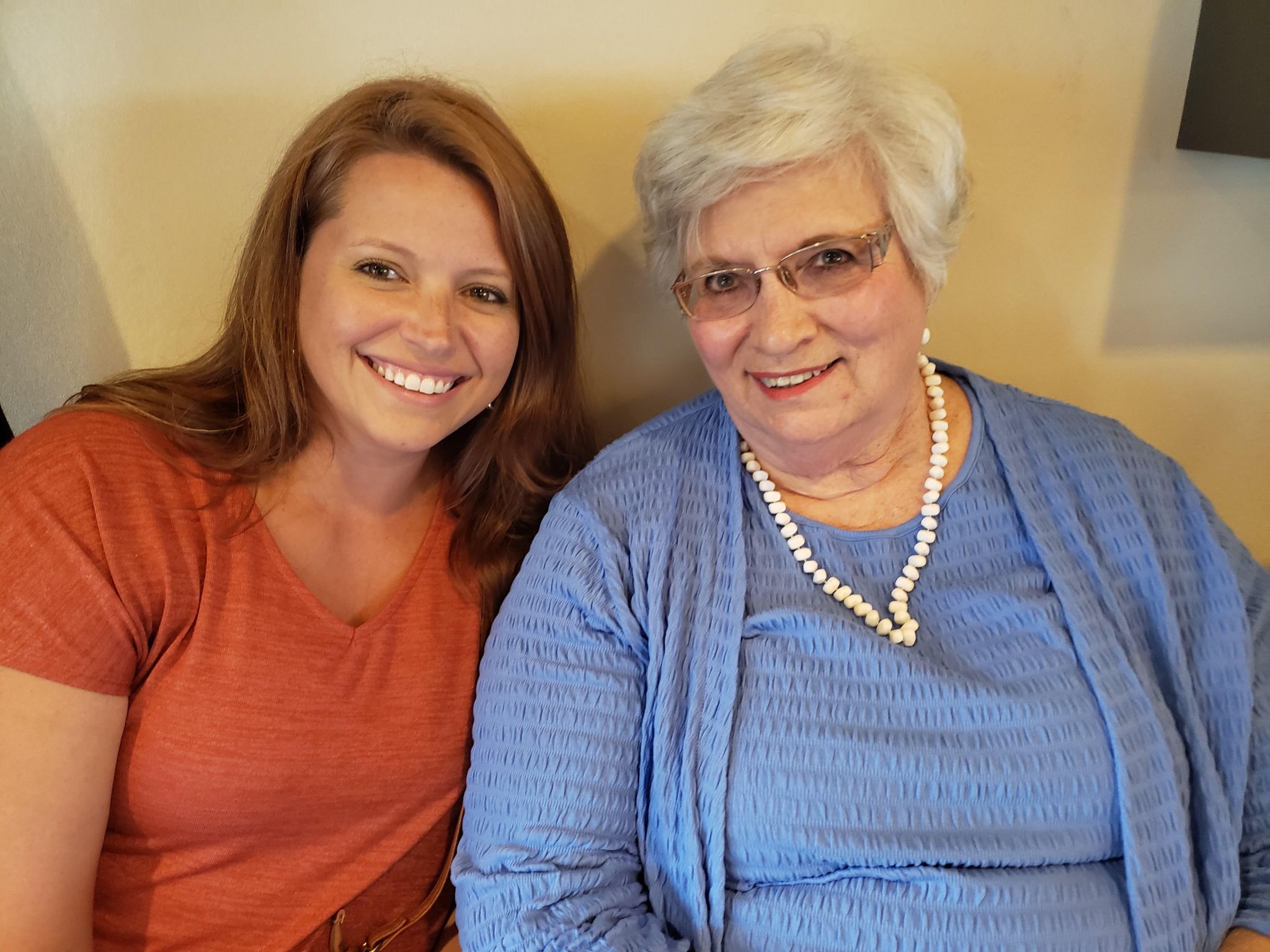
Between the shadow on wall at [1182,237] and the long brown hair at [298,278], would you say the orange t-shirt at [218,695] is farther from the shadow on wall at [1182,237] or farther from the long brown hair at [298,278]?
the shadow on wall at [1182,237]

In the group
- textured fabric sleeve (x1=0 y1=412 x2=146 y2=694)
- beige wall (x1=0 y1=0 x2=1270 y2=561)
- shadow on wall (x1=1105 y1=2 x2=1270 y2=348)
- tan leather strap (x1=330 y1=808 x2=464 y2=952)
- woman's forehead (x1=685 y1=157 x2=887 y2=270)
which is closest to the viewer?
textured fabric sleeve (x1=0 y1=412 x2=146 y2=694)

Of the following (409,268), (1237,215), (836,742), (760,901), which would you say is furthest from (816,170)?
(1237,215)

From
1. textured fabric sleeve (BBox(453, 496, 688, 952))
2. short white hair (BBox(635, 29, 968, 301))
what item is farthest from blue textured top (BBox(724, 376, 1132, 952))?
short white hair (BBox(635, 29, 968, 301))

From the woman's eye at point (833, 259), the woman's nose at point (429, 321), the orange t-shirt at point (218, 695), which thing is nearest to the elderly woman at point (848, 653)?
the woman's eye at point (833, 259)

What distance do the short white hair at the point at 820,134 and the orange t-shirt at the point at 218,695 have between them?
757 millimetres

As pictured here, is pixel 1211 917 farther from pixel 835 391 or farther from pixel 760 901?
pixel 835 391

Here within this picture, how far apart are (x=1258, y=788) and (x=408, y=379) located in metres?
1.33

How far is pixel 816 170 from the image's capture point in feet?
3.90

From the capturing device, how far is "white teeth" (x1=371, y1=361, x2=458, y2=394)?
4.08ft

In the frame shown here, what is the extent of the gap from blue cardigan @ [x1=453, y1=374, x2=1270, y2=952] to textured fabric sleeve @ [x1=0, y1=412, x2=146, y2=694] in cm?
47

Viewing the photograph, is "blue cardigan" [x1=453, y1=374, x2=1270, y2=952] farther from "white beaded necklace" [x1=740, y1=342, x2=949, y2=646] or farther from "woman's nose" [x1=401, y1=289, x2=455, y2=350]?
"woman's nose" [x1=401, y1=289, x2=455, y2=350]

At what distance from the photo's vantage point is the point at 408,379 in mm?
1240

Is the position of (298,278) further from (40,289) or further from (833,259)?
(833,259)

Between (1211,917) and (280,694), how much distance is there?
1.29 m
